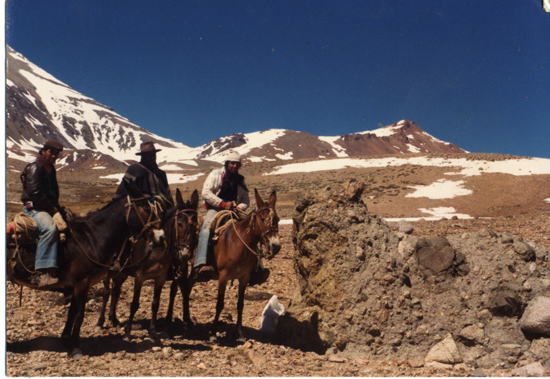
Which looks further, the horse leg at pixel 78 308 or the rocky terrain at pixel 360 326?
the horse leg at pixel 78 308

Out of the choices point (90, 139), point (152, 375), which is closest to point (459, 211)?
point (152, 375)

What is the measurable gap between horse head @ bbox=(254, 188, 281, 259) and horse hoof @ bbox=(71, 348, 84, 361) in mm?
2828

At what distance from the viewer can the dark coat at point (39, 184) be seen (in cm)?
476

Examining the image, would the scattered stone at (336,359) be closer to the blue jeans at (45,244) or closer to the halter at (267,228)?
the halter at (267,228)

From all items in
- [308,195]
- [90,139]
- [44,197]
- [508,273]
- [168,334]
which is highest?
[90,139]

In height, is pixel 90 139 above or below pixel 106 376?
above

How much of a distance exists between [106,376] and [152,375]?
542mm

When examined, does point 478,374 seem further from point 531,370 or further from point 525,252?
point 525,252

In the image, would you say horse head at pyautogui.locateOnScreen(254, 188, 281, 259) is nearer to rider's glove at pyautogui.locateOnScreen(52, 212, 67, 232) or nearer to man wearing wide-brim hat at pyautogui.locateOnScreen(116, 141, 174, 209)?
man wearing wide-brim hat at pyautogui.locateOnScreen(116, 141, 174, 209)

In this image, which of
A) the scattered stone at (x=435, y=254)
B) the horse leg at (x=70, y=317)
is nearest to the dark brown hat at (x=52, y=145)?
the horse leg at (x=70, y=317)

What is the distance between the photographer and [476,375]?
15.5 feet

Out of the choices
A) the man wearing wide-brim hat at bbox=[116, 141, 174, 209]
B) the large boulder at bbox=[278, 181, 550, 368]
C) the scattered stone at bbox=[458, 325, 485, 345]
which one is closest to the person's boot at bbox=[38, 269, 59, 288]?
the man wearing wide-brim hat at bbox=[116, 141, 174, 209]

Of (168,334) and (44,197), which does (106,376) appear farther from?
(44,197)

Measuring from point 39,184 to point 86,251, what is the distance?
3.60 ft
